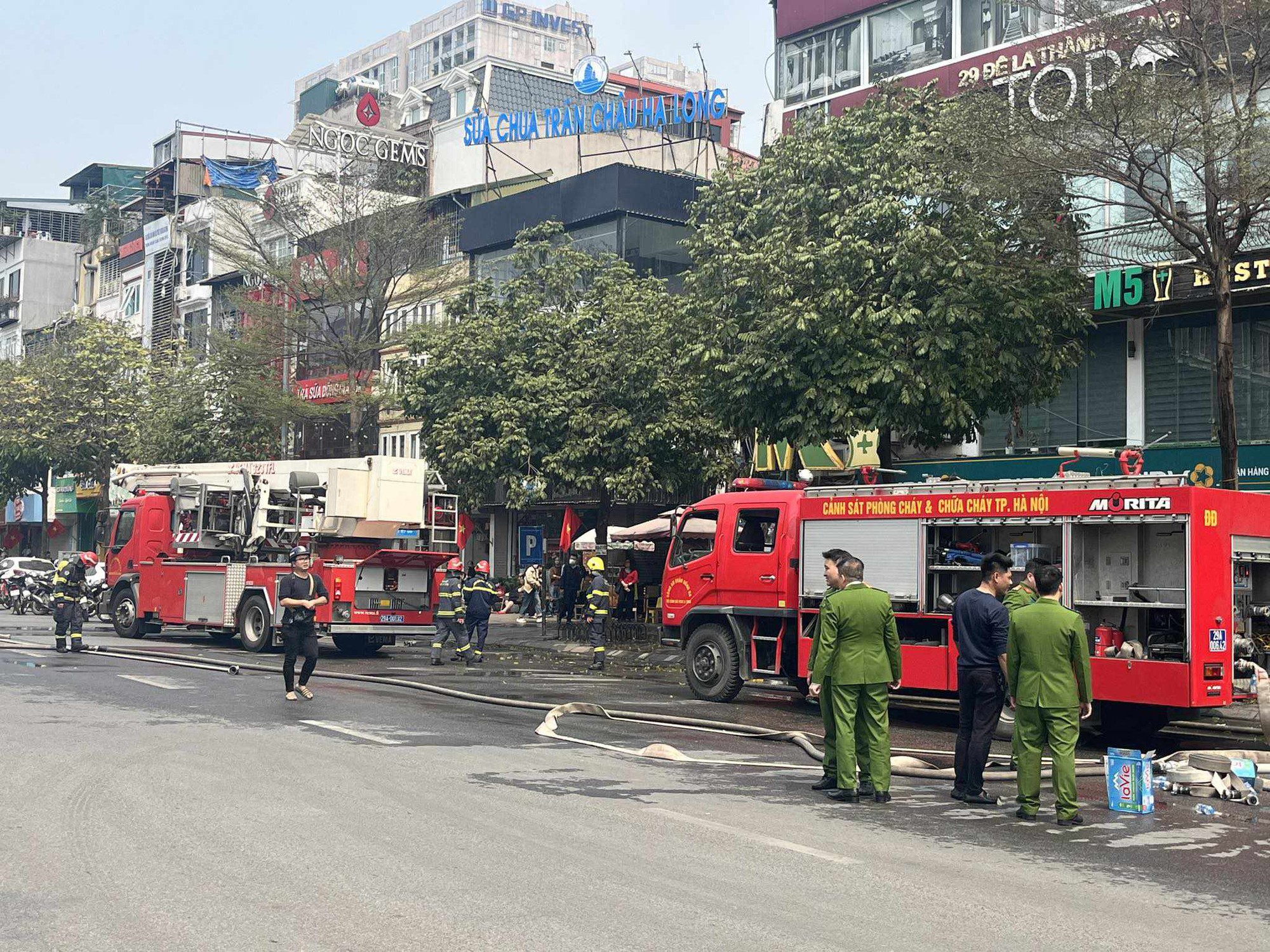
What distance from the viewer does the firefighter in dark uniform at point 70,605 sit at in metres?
22.5

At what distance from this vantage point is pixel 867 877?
713 cm

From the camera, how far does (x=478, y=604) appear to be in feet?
73.1

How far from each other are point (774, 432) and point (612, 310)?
27.5 feet

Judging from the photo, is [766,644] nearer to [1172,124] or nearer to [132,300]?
[1172,124]

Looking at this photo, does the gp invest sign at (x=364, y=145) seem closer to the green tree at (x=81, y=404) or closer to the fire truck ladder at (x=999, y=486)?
the green tree at (x=81, y=404)

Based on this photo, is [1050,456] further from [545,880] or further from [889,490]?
[545,880]

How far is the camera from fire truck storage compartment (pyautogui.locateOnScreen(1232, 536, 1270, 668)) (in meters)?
12.8

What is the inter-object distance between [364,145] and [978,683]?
1831 inches

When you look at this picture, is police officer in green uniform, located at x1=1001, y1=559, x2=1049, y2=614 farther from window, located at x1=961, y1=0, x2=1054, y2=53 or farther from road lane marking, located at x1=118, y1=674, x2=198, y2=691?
window, located at x1=961, y1=0, x2=1054, y2=53

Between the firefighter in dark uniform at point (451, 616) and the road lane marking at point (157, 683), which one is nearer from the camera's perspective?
the road lane marking at point (157, 683)

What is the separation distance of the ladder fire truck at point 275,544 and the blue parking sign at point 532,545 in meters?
15.6

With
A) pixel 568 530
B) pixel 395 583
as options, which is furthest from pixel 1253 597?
pixel 568 530

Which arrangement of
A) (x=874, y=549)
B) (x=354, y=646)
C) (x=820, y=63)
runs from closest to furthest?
(x=874, y=549), (x=354, y=646), (x=820, y=63)

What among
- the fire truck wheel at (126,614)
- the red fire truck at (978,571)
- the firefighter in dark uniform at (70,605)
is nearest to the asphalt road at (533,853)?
the red fire truck at (978,571)
